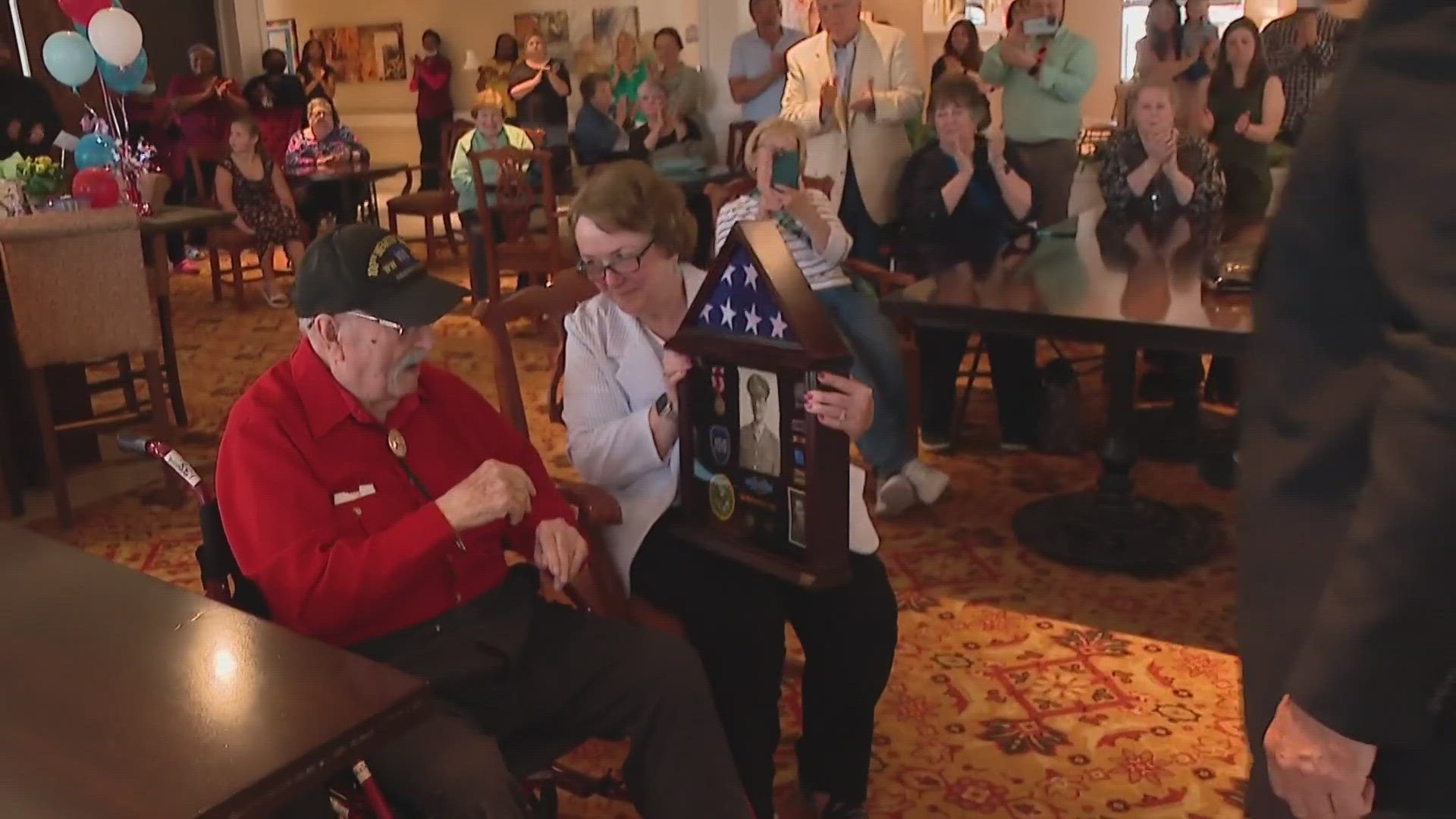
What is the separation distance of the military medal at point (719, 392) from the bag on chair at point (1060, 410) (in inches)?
92.6

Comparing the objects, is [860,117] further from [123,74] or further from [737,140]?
[123,74]

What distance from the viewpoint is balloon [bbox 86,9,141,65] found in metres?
4.64

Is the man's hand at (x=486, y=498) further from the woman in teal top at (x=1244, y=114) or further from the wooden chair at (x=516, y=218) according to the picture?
the wooden chair at (x=516, y=218)

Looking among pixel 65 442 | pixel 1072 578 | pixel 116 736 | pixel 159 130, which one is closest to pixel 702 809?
pixel 116 736

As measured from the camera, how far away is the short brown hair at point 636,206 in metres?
2.10

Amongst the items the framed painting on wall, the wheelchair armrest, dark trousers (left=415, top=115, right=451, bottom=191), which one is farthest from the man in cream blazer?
the framed painting on wall

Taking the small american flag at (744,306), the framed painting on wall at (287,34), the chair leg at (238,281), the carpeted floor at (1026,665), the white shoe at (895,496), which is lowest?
the carpeted floor at (1026,665)

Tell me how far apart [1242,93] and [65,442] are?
4333mm

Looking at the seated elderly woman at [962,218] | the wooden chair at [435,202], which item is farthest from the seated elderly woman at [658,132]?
the seated elderly woman at [962,218]

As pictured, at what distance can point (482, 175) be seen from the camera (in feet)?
18.4

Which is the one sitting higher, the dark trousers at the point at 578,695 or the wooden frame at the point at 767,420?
the wooden frame at the point at 767,420

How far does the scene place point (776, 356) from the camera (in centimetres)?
180

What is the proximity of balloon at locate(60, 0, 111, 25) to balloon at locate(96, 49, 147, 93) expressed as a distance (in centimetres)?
23

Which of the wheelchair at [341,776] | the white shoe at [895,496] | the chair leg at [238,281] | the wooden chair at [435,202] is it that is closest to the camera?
the wheelchair at [341,776]
